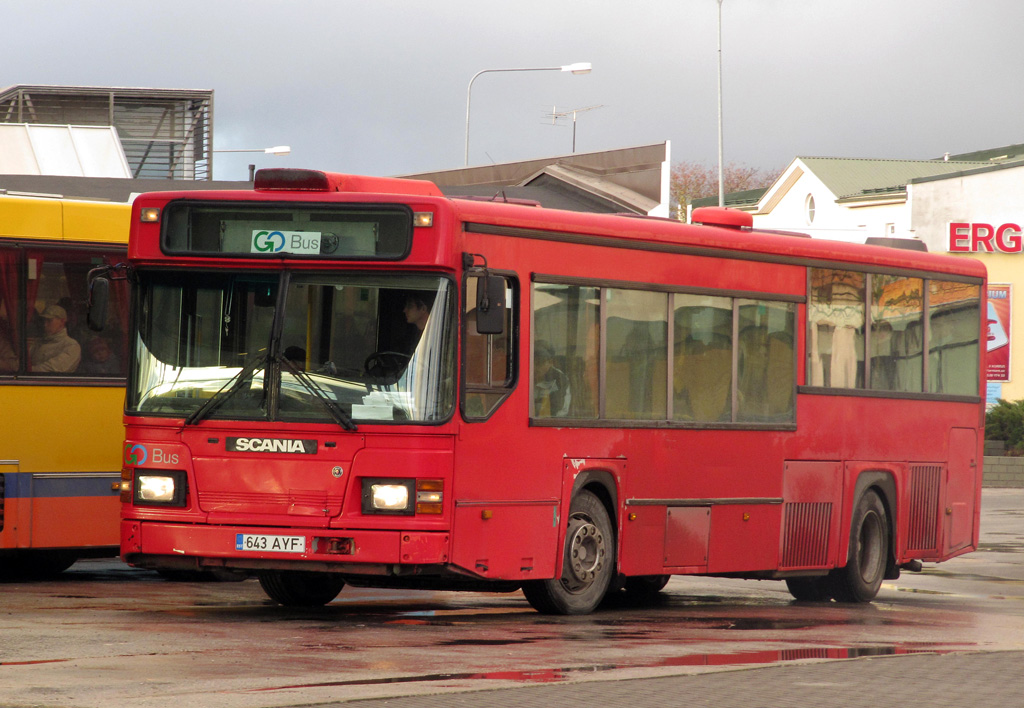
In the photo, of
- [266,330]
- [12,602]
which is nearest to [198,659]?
[266,330]

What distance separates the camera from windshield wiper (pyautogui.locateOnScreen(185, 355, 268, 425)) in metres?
11.4

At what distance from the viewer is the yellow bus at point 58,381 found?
549 inches

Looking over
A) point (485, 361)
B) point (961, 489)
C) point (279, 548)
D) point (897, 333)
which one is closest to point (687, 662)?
point (485, 361)

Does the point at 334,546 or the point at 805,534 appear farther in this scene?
the point at 805,534

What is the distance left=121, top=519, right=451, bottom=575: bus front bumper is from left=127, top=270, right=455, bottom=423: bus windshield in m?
0.75

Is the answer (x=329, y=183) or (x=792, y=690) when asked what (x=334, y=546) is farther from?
(x=792, y=690)

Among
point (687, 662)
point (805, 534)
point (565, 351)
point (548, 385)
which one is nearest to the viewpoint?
point (687, 662)

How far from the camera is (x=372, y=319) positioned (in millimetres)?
11227

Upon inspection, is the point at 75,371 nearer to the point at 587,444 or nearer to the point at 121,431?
the point at 121,431

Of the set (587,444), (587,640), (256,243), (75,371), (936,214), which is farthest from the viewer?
(936,214)

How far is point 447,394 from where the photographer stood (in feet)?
36.8

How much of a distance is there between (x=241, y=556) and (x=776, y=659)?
11.7 ft

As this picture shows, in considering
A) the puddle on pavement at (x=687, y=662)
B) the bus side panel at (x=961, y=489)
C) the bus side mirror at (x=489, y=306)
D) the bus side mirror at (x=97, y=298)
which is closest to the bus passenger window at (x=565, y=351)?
the bus side mirror at (x=489, y=306)

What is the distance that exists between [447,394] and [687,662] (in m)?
2.56
